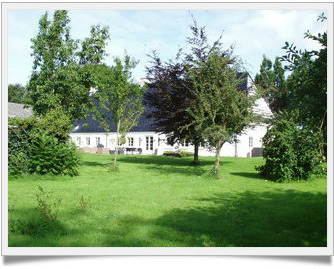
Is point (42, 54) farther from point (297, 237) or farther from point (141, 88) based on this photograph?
point (297, 237)

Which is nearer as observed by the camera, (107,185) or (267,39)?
(267,39)

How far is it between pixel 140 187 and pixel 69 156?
4.22m

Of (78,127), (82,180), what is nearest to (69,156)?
(82,180)

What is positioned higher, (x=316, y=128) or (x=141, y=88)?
(x=141, y=88)

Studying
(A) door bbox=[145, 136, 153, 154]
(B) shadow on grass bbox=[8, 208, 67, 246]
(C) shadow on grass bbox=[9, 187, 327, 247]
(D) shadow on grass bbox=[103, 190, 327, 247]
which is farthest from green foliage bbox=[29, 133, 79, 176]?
(A) door bbox=[145, 136, 153, 154]

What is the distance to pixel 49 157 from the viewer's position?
46.8ft

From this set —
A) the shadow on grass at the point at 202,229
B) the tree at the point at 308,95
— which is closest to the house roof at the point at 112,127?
the shadow on grass at the point at 202,229

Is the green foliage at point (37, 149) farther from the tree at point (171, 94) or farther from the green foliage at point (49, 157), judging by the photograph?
the tree at point (171, 94)

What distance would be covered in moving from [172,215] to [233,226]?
5.29 ft

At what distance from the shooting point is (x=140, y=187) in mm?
12469

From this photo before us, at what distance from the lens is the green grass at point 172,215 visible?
632cm

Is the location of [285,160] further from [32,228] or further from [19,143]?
[19,143]

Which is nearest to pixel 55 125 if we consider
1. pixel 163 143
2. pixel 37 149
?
pixel 37 149

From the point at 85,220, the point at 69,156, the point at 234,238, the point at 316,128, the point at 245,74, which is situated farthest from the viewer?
the point at 245,74
